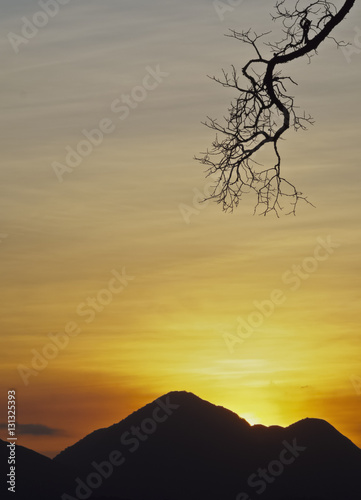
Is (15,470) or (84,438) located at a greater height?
(15,470)

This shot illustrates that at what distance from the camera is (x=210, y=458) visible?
15275 cm

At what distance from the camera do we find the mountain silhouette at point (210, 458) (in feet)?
477

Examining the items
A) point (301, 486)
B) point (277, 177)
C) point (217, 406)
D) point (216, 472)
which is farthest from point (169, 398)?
point (277, 177)

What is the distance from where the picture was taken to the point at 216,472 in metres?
150

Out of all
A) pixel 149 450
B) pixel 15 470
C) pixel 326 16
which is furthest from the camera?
pixel 149 450

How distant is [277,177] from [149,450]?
505 feet

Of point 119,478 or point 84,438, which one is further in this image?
point 84,438

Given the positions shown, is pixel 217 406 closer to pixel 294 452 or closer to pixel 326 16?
pixel 294 452

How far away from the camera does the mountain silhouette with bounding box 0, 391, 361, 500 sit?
145 metres

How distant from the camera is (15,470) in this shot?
118 meters

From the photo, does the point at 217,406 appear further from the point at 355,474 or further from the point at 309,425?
the point at 355,474

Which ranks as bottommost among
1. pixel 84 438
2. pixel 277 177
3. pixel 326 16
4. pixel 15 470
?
pixel 84 438

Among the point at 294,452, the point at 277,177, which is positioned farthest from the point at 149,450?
the point at 277,177

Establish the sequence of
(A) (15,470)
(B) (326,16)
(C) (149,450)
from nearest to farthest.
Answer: (B) (326,16), (A) (15,470), (C) (149,450)
